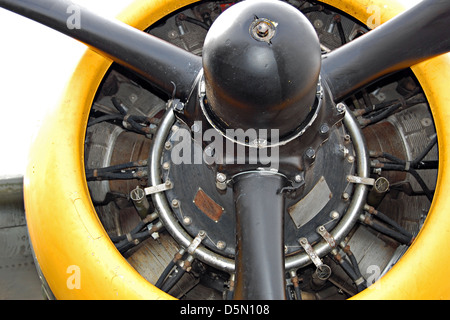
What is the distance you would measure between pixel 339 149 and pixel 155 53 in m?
1.31

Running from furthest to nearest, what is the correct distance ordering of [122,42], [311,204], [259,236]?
[311,204] < [122,42] < [259,236]

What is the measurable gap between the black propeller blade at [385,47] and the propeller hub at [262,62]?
18.5 inches

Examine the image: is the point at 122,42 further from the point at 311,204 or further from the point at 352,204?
the point at 352,204

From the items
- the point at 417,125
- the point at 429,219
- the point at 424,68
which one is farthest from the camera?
the point at 417,125

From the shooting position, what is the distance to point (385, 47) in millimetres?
2822

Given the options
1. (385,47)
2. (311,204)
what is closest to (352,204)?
(311,204)

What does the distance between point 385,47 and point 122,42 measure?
1425 millimetres

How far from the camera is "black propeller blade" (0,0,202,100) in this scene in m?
2.91

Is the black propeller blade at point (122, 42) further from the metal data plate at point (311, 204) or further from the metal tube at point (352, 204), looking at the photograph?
the metal tube at point (352, 204)

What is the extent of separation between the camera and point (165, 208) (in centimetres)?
335

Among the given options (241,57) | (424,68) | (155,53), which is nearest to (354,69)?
(424,68)

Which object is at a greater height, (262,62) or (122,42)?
(122,42)

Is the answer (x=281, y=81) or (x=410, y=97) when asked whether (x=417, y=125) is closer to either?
(x=410, y=97)

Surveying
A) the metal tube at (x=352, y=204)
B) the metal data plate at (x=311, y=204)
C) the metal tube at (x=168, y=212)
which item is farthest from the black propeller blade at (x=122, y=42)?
the metal tube at (x=352, y=204)
